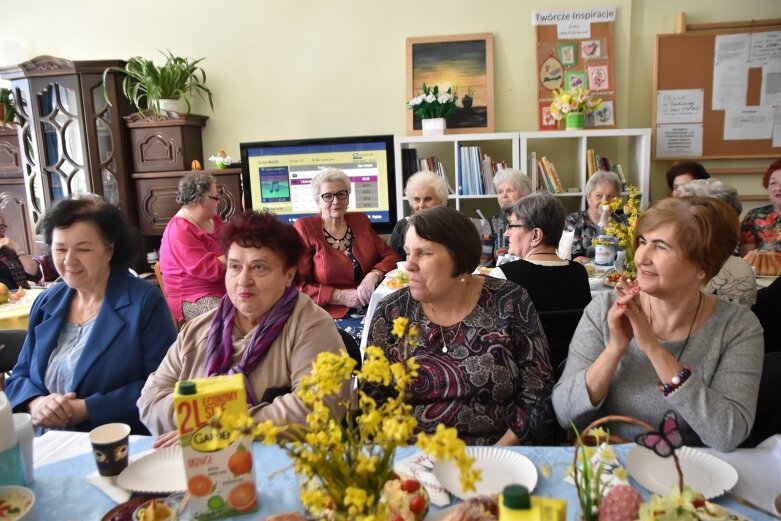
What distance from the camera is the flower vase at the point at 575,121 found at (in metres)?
4.14

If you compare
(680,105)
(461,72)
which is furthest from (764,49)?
(461,72)

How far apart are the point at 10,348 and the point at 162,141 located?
275cm

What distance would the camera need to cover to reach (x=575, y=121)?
4.15 metres

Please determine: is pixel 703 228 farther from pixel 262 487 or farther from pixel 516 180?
pixel 516 180

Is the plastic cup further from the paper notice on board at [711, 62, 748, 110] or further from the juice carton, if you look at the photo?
the paper notice on board at [711, 62, 748, 110]

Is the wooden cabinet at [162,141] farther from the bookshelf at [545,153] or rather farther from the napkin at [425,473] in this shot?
the napkin at [425,473]

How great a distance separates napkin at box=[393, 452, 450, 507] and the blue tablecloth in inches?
1.9

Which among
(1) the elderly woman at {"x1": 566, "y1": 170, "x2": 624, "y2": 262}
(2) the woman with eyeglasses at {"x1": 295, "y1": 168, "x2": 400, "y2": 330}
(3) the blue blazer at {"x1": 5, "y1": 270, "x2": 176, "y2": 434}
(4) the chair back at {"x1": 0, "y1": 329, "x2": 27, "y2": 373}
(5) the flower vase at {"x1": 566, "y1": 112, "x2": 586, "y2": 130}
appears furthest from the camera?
(5) the flower vase at {"x1": 566, "y1": 112, "x2": 586, "y2": 130}

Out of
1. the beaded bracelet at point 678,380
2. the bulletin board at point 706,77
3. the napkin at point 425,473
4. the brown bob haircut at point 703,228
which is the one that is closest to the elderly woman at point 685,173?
the bulletin board at point 706,77

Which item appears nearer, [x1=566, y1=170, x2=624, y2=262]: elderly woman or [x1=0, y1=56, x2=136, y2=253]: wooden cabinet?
[x1=566, y1=170, x2=624, y2=262]: elderly woman

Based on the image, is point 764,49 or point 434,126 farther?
point 434,126

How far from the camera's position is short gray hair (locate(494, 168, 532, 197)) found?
4.00 meters

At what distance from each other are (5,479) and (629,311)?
145 centimetres

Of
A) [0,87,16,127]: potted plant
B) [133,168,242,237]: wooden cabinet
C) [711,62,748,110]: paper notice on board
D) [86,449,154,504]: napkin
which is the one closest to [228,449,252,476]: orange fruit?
[86,449,154,504]: napkin
